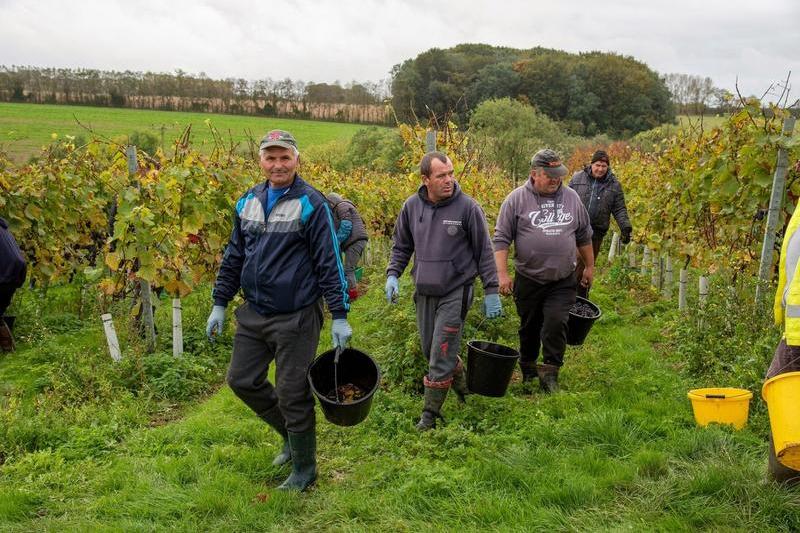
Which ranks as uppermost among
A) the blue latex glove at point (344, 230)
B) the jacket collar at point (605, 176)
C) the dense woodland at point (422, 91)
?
the dense woodland at point (422, 91)

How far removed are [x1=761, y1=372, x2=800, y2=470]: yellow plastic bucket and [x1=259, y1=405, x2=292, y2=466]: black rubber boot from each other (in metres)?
2.53

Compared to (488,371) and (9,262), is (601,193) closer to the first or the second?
(488,371)

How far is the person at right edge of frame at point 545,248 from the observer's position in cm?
465

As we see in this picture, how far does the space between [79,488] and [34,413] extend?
1.46 metres

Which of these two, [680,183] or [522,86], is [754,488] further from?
[522,86]

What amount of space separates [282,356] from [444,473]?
1.14 meters

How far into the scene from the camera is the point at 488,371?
428cm

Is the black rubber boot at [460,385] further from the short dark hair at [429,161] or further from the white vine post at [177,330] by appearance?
the white vine post at [177,330]

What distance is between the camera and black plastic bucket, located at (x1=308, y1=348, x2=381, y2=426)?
3.29m

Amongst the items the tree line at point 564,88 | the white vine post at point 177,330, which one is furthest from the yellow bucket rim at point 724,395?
the tree line at point 564,88

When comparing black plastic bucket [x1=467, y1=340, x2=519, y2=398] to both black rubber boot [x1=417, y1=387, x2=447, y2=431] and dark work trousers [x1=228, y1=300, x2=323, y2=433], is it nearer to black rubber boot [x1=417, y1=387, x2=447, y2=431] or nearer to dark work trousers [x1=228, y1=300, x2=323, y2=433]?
black rubber boot [x1=417, y1=387, x2=447, y2=431]

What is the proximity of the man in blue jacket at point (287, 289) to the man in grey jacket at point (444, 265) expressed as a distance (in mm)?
903

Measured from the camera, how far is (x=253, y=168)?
8.30 metres

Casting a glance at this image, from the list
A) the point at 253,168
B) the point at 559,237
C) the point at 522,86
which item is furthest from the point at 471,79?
the point at 559,237
